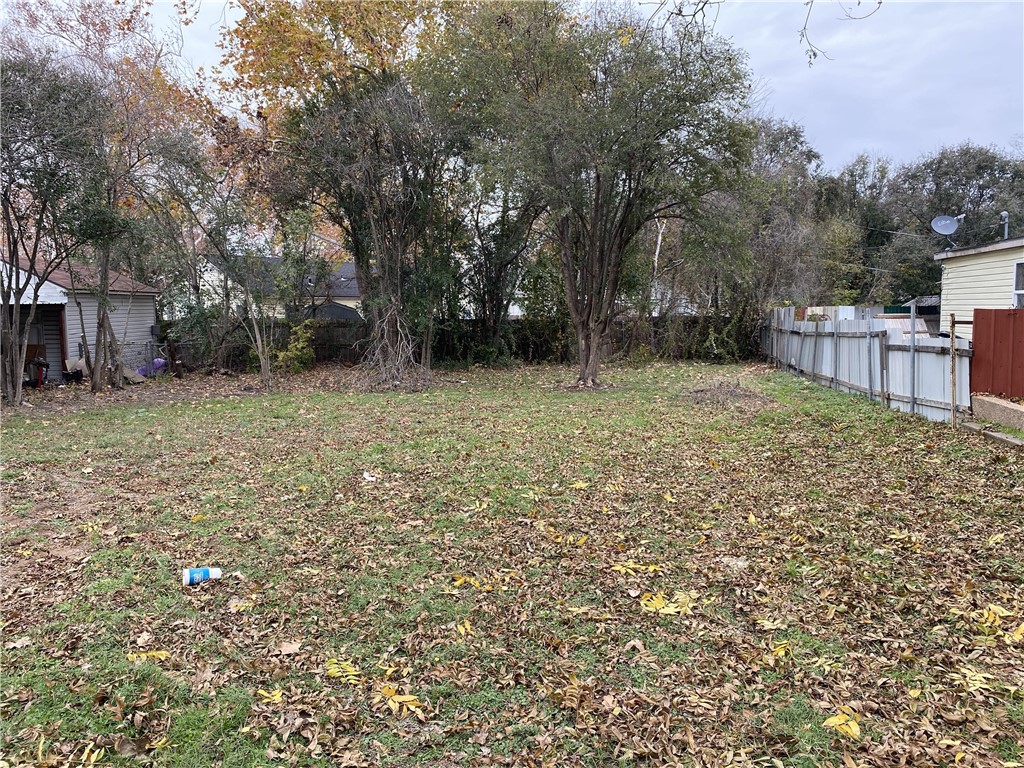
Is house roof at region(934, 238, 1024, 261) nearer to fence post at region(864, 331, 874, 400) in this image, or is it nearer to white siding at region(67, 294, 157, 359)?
fence post at region(864, 331, 874, 400)

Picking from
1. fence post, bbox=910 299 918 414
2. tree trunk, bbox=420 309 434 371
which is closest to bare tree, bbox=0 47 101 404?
tree trunk, bbox=420 309 434 371

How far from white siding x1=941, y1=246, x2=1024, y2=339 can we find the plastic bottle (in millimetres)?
12360

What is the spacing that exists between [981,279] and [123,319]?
753 inches

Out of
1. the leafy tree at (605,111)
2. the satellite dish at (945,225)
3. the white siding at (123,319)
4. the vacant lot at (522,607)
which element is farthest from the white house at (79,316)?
the satellite dish at (945,225)

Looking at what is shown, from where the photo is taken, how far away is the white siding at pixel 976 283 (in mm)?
11945

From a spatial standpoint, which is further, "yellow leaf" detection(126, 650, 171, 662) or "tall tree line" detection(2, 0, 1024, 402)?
"tall tree line" detection(2, 0, 1024, 402)

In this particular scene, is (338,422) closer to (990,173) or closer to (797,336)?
(797,336)

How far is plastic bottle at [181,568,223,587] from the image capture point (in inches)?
150

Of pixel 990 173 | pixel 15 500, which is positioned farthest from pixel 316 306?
pixel 990 173

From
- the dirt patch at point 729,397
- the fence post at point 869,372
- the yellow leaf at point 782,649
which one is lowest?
the yellow leaf at point 782,649

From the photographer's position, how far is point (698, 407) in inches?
394

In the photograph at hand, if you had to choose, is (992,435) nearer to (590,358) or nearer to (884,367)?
(884,367)

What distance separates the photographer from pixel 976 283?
13000 millimetres

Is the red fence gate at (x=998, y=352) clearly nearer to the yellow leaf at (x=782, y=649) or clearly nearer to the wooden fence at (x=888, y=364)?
the wooden fence at (x=888, y=364)
